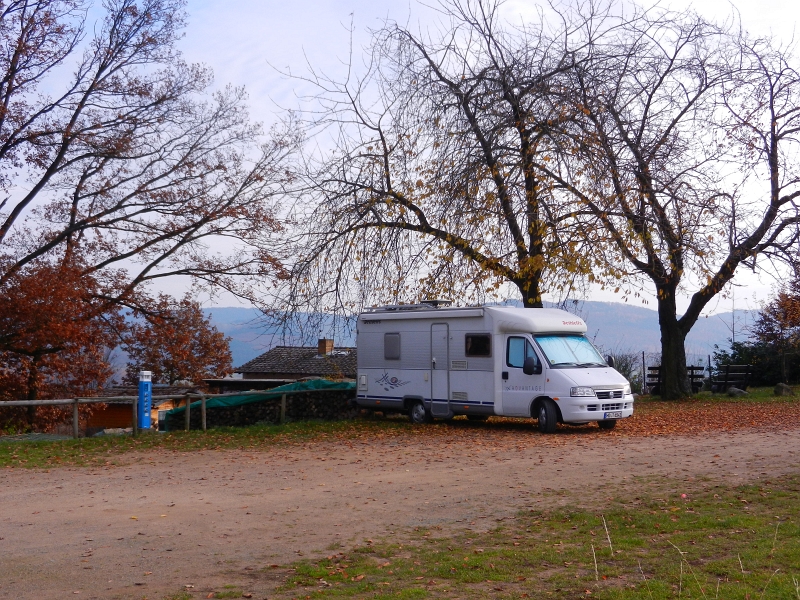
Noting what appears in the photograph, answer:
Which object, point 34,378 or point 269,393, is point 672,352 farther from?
point 34,378

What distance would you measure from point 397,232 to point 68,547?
14150mm

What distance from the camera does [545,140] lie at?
18.9 metres

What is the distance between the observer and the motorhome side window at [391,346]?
2030 cm

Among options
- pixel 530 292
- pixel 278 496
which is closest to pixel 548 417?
pixel 530 292

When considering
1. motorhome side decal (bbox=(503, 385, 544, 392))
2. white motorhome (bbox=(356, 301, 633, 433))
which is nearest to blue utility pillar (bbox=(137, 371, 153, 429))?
white motorhome (bbox=(356, 301, 633, 433))

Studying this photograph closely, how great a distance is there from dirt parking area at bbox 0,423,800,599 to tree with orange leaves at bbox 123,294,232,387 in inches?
532

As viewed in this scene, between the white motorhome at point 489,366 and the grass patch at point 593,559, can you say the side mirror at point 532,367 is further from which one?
the grass patch at point 593,559

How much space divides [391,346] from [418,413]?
1705 millimetres

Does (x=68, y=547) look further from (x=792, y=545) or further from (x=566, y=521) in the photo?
(x=792, y=545)

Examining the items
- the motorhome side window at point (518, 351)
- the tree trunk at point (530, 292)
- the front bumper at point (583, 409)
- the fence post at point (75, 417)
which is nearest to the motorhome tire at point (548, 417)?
the front bumper at point (583, 409)

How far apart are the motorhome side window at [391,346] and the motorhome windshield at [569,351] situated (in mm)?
3560

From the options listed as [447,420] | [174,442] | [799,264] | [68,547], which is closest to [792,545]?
[68,547]

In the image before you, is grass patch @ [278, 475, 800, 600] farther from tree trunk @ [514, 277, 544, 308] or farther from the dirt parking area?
tree trunk @ [514, 277, 544, 308]

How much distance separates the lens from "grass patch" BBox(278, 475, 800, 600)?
602 cm
